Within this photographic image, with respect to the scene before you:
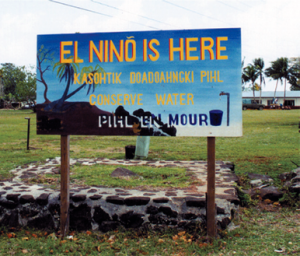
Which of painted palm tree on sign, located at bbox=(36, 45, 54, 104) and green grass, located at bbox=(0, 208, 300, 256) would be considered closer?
green grass, located at bbox=(0, 208, 300, 256)

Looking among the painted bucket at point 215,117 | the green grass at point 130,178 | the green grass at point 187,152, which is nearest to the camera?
the painted bucket at point 215,117

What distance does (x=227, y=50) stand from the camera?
3.88 meters

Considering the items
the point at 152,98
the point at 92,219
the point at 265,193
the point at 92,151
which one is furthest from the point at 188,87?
the point at 92,151

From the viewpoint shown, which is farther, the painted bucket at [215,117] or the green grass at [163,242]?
the painted bucket at [215,117]

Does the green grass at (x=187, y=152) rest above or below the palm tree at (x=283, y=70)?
below

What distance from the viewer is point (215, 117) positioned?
153 inches

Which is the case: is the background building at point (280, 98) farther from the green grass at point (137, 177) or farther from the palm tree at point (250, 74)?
the green grass at point (137, 177)

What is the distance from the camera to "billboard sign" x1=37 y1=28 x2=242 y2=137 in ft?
12.7

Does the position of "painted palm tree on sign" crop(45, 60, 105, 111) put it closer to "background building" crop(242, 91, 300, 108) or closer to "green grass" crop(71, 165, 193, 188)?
"green grass" crop(71, 165, 193, 188)

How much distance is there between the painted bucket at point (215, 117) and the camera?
12.7ft

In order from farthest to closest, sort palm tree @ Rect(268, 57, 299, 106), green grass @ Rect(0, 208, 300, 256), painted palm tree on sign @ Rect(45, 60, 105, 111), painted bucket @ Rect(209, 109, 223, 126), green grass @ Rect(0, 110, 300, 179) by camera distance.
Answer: palm tree @ Rect(268, 57, 299, 106), green grass @ Rect(0, 110, 300, 179), painted palm tree on sign @ Rect(45, 60, 105, 111), painted bucket @ Rect(209, 109, 223, 126), green grass @ Rect(0, 208, 300, 256)

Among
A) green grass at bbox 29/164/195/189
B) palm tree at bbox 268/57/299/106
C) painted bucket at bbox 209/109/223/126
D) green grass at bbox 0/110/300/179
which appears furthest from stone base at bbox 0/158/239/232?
palm tree at bbox 268/57/299/106

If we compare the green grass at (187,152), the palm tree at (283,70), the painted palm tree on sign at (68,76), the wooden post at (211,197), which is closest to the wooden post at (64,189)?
the painted palm tree on sign at (68,76)

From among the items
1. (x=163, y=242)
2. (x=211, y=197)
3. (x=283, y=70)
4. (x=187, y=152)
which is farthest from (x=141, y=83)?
(x=283, y=70)
